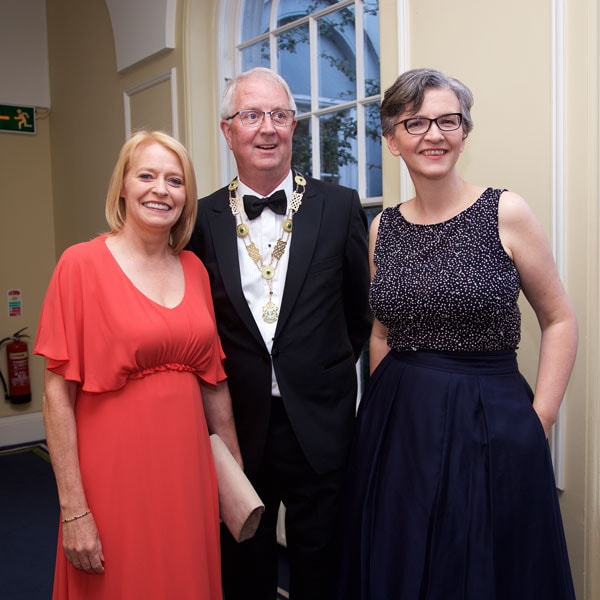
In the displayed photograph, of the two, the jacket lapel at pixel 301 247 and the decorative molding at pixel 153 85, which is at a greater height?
the decorative molding at pixel 153 85

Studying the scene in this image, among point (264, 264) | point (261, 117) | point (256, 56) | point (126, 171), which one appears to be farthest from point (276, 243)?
point (256, 56)

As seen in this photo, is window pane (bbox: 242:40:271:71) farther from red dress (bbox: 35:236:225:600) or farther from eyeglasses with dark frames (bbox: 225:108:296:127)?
red dress (bbox: 35:236:225:600)

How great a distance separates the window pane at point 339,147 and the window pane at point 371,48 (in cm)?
15

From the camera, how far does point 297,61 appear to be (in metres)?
3.21

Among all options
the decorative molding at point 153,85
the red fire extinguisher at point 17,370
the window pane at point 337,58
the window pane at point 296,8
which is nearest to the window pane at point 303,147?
the window pane at point 337,58

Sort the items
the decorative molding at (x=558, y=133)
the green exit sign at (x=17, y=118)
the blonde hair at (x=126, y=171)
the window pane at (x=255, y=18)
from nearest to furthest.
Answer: the blonde hair at (x=126, y=171) < the decorative molding at (x=558, y=133) < the window pane at (x=255, y=18) < the green exit sign at (x=17, y=118)

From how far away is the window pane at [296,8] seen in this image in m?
3.06

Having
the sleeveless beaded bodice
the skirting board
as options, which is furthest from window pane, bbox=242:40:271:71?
the skirting board

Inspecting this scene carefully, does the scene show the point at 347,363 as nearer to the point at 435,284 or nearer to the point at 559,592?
the point at 435,284

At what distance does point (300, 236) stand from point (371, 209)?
104cm

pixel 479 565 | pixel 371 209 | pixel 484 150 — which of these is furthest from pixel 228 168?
pixel 479 565

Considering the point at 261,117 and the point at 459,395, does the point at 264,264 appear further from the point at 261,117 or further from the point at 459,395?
the point at 459,395

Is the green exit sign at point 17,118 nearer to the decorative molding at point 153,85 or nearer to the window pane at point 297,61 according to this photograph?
the decorative molding at point 153,85

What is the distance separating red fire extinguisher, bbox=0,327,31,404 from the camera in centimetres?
523
